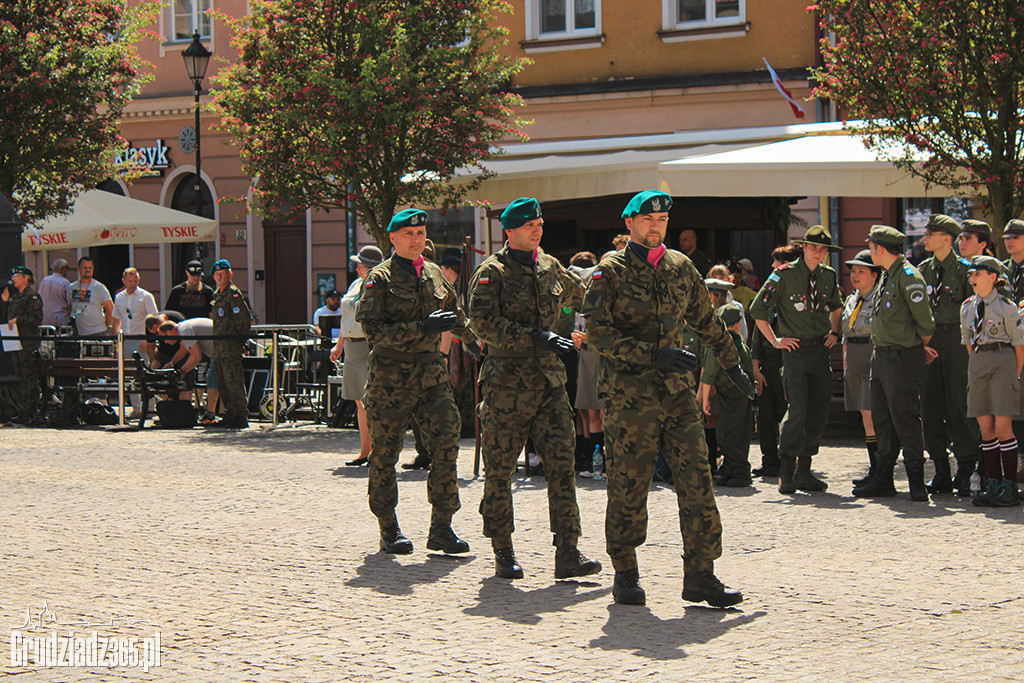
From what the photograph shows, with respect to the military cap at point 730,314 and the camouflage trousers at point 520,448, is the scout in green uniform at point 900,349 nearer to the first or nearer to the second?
the military cap at point 730,314

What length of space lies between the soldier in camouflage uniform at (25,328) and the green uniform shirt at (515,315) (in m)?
10.6

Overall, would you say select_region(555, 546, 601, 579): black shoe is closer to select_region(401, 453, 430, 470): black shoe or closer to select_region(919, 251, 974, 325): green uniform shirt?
select_region(919, 251, 974, 325): green uniform shirt

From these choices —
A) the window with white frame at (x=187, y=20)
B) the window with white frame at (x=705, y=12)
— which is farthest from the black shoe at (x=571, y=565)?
the window with white frame at (x=187, y=20)

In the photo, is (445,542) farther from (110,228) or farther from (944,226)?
(110,228)

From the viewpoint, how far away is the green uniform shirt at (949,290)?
33.2ft

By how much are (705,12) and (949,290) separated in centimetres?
1268

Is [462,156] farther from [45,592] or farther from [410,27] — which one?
[45,592]

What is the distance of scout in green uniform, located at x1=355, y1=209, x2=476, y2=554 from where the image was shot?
784 centimetres

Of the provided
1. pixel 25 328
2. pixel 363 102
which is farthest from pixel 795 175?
pixel 25 328

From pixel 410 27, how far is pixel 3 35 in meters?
6.21

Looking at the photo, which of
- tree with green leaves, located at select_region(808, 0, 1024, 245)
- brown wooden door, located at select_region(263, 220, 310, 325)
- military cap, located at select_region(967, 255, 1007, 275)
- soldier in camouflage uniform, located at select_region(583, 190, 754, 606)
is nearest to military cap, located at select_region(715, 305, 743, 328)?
military cap, located at select_region(967, 255, 1007, 275)

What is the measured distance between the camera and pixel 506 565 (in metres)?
7.20

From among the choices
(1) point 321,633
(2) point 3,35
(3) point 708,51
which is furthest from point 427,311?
(3) point 708,51

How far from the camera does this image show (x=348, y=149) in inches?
639
